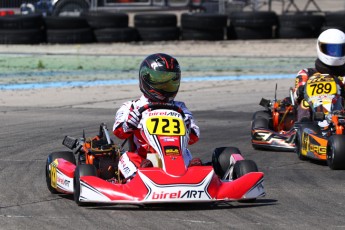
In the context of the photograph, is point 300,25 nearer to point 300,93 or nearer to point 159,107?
point 300,93

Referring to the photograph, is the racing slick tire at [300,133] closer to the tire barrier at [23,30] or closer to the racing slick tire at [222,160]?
the racing slick tire at [222,160]

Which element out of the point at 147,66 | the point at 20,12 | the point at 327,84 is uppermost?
the point at 147,66

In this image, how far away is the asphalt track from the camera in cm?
636

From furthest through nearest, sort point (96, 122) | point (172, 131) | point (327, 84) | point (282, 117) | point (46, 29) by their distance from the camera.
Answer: point (46, 29)
point (96, 122)
point (282, 117)
point (327, 84)
point (172, 131)

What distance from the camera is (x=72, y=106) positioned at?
1426 centimetres

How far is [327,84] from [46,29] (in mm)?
13114

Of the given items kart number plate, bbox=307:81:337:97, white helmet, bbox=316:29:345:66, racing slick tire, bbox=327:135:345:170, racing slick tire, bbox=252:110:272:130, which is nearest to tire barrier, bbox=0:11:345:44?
racing slick tire, bbox=252:110:272:130

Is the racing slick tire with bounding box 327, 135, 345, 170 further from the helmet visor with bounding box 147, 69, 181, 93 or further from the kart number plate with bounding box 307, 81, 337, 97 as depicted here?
the helmet visor with bounding box 147, 69, 181, 93

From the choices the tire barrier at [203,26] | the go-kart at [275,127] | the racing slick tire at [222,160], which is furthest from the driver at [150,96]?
the tire barrier at [203,26]

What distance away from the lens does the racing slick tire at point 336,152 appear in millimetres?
8859

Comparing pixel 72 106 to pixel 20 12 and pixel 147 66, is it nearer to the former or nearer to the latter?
pixel 147 66

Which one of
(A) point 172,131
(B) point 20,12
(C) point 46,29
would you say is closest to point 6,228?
(A) point 172,131

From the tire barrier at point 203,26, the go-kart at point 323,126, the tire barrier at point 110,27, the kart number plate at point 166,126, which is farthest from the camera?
the tire barrier at point 203,26

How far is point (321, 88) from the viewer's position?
10070 millimetres
